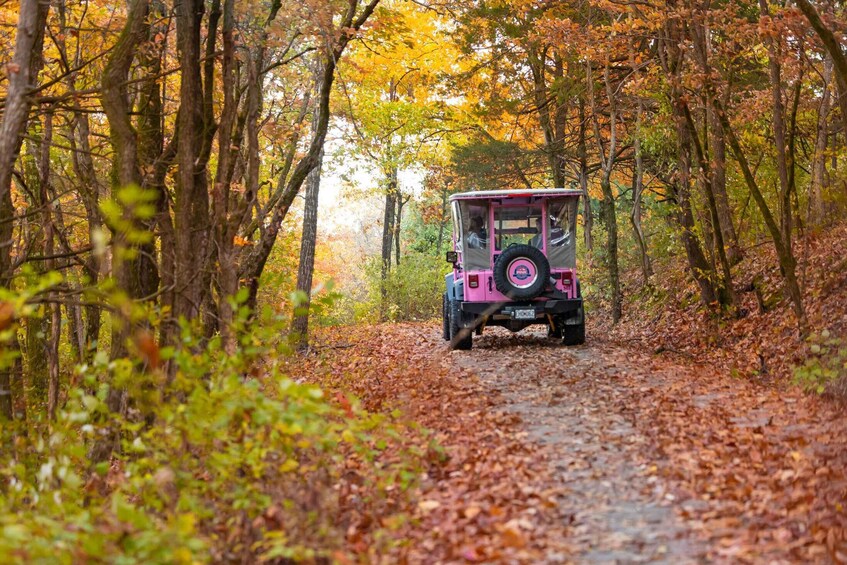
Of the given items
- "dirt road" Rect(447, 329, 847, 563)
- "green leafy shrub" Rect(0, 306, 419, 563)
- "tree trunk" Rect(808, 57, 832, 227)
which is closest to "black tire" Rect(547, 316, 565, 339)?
"dirt road" Rect(447, 329, 847, 563)

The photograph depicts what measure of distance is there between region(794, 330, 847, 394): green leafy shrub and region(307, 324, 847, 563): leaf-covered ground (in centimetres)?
24

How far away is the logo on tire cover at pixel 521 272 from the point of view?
44.8 feet

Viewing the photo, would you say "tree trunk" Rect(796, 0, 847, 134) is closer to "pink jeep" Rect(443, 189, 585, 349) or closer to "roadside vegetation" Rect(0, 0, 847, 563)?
"roadside vegetation" Rect(0, 0, 847, 563)

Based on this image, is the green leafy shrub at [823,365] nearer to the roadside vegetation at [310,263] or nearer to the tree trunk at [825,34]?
the roadside vegetation at [310,263]

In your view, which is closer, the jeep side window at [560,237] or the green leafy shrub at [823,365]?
the green leafy shrub at [823,365]

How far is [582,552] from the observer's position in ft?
15.2

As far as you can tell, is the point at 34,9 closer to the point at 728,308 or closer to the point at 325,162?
the point at 728,308

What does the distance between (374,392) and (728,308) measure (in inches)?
262

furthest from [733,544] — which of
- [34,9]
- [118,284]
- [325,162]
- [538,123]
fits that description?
[325,162]

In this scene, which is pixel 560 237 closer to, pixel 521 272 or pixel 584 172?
pixel 521 272

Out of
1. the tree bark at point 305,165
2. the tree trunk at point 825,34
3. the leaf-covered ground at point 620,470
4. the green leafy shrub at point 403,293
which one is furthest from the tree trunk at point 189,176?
the green leafy shrub at point 403,293

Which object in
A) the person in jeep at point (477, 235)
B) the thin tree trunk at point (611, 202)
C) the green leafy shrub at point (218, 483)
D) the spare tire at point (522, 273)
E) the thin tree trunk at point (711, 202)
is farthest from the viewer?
the thin tree trunk at point (611, 202)

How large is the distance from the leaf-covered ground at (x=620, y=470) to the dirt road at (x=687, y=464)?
2 cm

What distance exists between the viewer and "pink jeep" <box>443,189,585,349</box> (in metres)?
13.7
